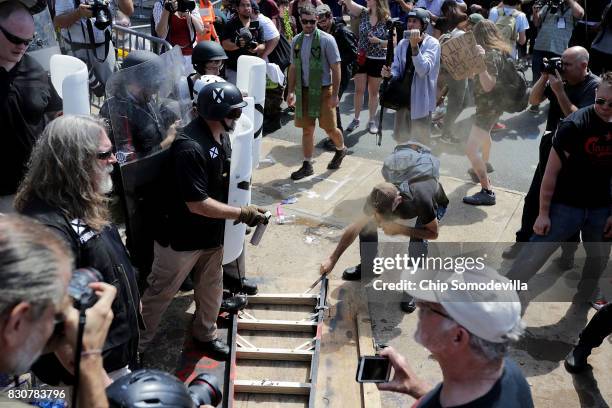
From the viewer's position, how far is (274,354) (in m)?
4.25

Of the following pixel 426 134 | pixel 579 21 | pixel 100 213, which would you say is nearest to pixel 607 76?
pixel 426 134

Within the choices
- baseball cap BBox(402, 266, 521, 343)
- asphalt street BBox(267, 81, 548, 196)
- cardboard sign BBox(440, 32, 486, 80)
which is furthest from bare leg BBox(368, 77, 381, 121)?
baseball cap BBox(402, 266, 521, 343)

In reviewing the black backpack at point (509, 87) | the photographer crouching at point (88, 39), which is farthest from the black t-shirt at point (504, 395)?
the photographer crouching at point (88, 39)

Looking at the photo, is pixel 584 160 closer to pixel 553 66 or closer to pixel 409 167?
pixel 553 66

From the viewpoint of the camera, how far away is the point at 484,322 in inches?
85.0

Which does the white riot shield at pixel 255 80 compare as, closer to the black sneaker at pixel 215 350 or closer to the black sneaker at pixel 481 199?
the black sneaker at pixel 215 350

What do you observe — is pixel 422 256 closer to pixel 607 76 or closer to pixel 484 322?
pixel 607 76

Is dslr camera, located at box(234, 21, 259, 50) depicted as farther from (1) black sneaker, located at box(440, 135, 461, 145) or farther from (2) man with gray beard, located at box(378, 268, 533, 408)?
(2) man with gray beard, located at box(378, 268, 533, 408)

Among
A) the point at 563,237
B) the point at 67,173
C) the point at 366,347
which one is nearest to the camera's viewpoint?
the point at 67,173

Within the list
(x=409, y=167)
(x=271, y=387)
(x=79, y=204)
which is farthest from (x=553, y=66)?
(x=79, y=204)

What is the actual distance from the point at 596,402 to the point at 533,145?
464cm

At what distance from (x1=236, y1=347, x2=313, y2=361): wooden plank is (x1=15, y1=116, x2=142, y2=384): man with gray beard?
1.43 metres

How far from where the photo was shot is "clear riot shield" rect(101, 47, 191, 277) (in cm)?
389

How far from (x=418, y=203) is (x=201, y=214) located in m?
1.56
